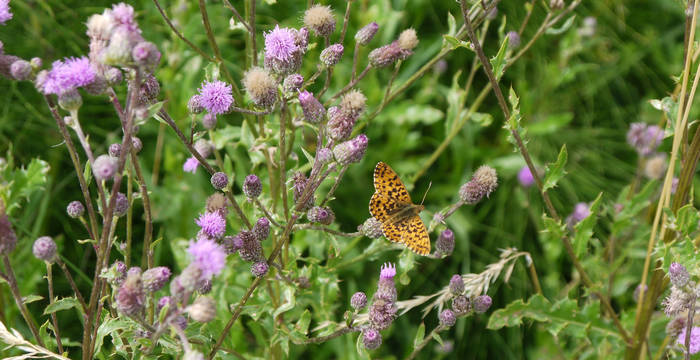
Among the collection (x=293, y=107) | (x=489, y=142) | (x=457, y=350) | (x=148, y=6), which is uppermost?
(x=148, y=6)

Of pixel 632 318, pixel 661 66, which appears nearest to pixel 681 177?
pixel 632 318

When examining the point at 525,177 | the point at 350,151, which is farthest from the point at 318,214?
the point at 525,177

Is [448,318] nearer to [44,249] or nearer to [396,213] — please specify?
[396,213]

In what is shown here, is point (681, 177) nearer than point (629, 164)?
Yes

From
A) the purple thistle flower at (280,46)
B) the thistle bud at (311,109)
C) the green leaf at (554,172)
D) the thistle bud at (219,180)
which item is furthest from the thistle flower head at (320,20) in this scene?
the green leaf at (554,172)

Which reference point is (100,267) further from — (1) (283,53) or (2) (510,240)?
(2) (510,240)

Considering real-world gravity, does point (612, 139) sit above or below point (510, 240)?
above

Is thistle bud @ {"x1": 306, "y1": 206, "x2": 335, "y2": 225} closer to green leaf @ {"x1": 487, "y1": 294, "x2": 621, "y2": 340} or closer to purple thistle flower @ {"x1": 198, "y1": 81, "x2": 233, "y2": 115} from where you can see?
purple thistle flower @ {"x1": 198, "y1": 81, "x2": 233, "y2": 115}
